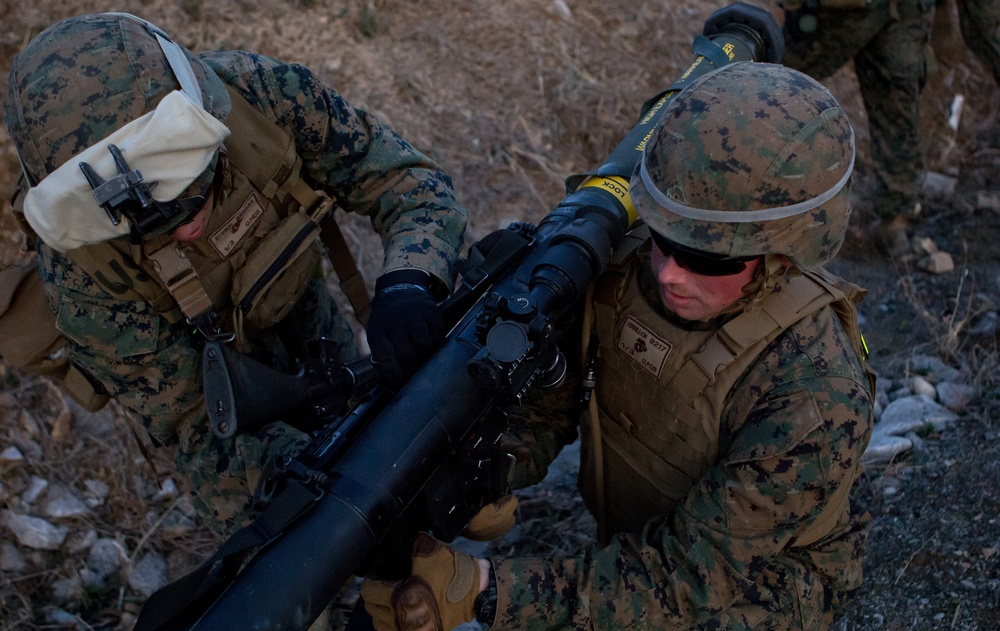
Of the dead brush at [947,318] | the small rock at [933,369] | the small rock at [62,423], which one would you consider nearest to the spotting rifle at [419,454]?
the small rock at [62,423]

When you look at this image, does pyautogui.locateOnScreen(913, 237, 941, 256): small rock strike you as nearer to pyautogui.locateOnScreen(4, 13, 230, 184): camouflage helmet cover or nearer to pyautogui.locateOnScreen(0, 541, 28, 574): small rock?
pyautogui.locateOnScreen(4, 13, 230, 184): camouflage helmet cover

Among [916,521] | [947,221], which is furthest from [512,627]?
[947,221]

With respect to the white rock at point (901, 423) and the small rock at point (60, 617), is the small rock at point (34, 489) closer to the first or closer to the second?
the small rock at point (60, 617)

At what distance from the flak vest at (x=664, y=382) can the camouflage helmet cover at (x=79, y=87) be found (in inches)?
52.5

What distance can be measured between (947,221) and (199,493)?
5.30 m

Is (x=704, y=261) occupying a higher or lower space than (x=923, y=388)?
higher

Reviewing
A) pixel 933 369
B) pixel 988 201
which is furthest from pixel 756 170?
pixel 988 201

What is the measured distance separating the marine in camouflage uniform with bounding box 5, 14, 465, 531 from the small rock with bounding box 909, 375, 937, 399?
251 cm

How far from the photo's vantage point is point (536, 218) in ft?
16.9

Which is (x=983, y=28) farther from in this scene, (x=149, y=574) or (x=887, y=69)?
(x=149, y=574)

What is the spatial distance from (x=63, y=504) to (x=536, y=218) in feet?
9.94

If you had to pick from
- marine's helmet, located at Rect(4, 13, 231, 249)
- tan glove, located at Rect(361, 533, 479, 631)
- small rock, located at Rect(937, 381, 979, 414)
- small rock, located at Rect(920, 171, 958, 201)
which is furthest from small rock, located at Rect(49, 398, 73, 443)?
small rock, located at Rect(920, 171, 958, 201)

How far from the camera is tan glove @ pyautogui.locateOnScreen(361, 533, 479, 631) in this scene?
6.53ft

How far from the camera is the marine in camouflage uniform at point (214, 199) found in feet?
7.12
